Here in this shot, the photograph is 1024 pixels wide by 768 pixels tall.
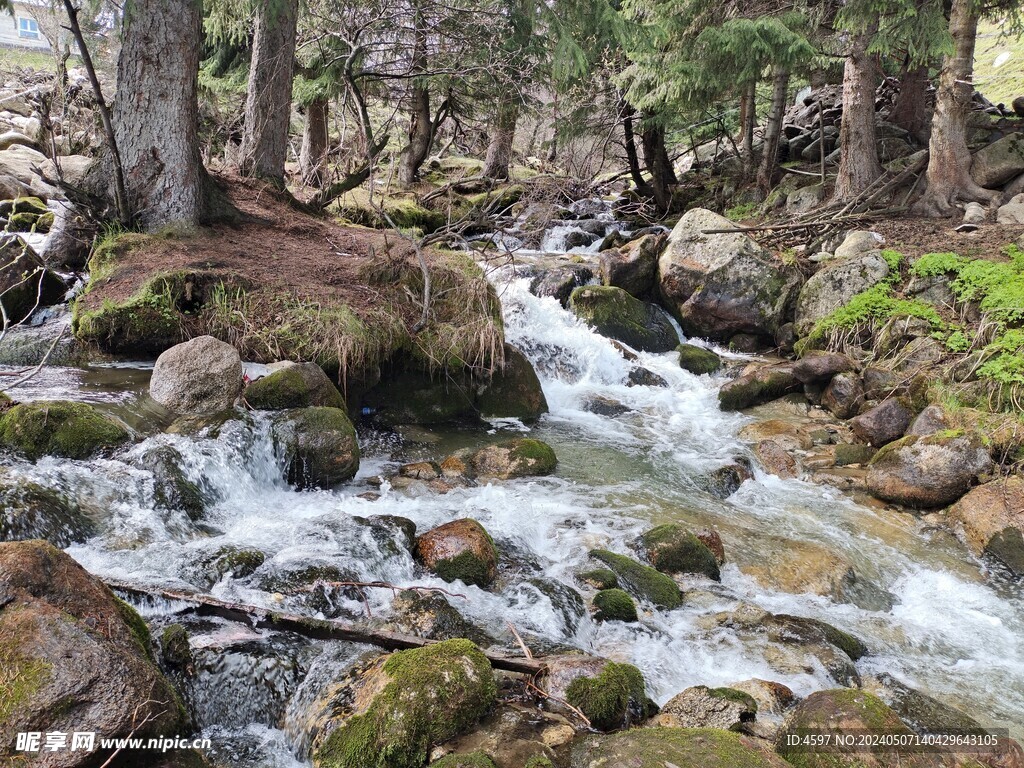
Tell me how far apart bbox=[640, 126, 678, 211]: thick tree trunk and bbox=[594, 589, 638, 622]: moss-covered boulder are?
14.1 m

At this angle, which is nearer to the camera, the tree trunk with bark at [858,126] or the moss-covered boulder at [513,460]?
A: the moss-covered boulder at [513,460]

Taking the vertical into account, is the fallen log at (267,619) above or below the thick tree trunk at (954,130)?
below

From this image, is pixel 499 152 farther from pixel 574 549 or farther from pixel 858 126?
pixel 574 549

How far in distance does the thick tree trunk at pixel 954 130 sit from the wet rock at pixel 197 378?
38.3 feet

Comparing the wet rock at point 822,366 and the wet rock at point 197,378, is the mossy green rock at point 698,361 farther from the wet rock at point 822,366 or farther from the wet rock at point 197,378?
the wet rock at point 197,378

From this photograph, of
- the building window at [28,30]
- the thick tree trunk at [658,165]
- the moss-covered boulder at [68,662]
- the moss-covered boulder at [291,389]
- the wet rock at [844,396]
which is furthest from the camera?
the building window at [28,30]

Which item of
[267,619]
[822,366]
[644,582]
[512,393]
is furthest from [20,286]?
[822,366]

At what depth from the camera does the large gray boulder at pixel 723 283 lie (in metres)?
11.3

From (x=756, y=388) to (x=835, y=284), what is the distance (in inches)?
96.5

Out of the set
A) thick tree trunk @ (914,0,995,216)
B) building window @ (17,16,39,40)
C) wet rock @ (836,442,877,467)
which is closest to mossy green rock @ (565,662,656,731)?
A: wet rock @ (836,442,877,467)

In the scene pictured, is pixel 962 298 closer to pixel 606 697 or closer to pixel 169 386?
pixel 606 697

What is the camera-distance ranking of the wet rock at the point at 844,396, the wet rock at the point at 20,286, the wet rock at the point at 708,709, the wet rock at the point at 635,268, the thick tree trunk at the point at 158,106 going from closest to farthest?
the wet rock at the point at 708,709 < the wet rock at the point at 20,286 < the thick tree trunk at the point at 158,106 < the wet rock at the point at 844,396 < the wet rock at the point at 635,268

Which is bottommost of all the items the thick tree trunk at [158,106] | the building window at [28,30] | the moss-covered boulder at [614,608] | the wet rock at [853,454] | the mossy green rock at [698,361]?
the moss-covered boulder at [614,608]

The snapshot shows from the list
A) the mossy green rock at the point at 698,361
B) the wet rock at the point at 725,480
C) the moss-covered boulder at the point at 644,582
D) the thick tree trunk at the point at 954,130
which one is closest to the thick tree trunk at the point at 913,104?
the thick tree trunk at the point at 954,130
